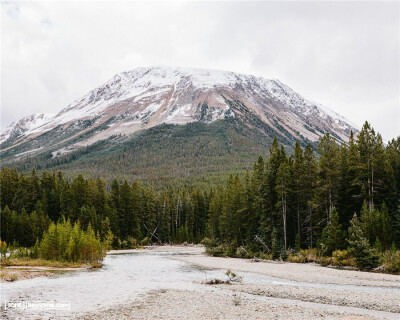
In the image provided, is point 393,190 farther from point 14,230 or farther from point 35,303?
point 14,230

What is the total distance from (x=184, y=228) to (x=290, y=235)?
173 ft

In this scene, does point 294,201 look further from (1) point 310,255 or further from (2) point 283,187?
(1) point 310,255

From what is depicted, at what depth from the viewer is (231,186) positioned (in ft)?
198

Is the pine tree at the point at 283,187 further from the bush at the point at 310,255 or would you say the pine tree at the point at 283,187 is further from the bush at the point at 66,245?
the bush at the point at 66,245

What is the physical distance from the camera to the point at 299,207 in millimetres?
48344

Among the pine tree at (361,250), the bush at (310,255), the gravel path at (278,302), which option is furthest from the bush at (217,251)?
the gravel path at (278,302)

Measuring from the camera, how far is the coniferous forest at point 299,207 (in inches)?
1417

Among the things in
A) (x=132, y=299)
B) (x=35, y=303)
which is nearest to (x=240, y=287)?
(x=132, y=299)
